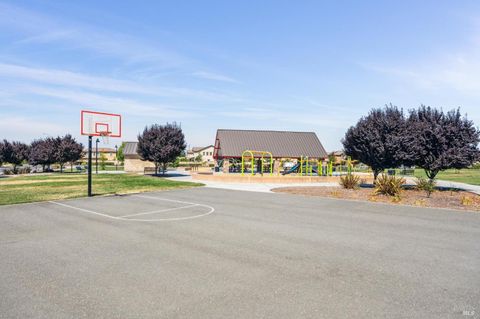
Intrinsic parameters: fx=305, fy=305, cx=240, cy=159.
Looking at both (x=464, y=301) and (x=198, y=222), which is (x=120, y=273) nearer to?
(x=198, y=222)

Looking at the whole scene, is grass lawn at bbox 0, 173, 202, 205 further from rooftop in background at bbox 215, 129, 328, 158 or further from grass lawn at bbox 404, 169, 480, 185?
grass lawn at bbox 404, 169, 480, 185

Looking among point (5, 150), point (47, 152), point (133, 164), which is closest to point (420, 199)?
point (133, 164)

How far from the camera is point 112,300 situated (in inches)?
183

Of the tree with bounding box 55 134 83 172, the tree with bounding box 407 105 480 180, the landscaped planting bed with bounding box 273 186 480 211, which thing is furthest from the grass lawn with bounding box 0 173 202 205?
the tree with bounding box 55 134 83 172

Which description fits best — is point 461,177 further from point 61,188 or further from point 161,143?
point 61,188

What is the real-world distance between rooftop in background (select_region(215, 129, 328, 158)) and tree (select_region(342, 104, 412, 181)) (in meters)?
16.6

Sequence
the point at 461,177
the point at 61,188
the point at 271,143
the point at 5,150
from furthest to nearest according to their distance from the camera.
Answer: the point at 5,150 < the point at 271,143 < the point at 461,177 < the point at 61,188

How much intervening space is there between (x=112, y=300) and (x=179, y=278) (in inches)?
48.0

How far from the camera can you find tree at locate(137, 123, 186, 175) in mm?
32938

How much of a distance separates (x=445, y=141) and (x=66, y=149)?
A: 45.4 meters

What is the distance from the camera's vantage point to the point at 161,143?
3325 cm

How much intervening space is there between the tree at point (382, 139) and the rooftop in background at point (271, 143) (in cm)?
1664

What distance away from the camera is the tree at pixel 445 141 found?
18797 millimetres

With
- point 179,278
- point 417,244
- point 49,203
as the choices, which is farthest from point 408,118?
point 49,203
